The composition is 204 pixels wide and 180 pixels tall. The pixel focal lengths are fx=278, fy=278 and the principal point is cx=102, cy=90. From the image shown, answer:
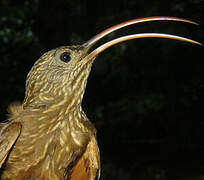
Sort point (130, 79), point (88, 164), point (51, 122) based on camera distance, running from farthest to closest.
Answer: point (130, 79), point (88, 164), point (51, 122)

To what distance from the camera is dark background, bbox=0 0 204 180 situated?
4355 millimetres

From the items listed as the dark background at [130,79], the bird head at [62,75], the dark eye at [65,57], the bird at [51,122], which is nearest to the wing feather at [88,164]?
the bird at [51,122]

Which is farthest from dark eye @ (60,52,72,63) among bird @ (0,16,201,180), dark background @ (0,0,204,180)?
dark background @ (0,0,204,180)

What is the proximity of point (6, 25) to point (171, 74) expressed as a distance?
4.49m

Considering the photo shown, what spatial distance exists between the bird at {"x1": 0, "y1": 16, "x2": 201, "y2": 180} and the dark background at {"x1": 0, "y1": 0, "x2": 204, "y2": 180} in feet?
4.90

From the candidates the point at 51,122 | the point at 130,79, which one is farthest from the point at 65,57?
the point at 130,79

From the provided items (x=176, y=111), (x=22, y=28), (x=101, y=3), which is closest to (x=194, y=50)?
(x=176, y=111)

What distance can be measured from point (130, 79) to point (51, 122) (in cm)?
430

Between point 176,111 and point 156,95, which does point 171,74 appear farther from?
point 156,95

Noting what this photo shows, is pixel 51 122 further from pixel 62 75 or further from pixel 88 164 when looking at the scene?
pixel 88 164

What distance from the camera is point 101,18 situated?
5941 millimetres

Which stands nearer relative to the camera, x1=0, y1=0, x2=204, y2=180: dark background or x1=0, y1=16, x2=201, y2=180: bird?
x1=0, y1=16, x2=201, y2=180: bird

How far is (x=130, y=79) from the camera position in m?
6.55

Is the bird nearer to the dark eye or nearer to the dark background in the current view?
the dark eye
